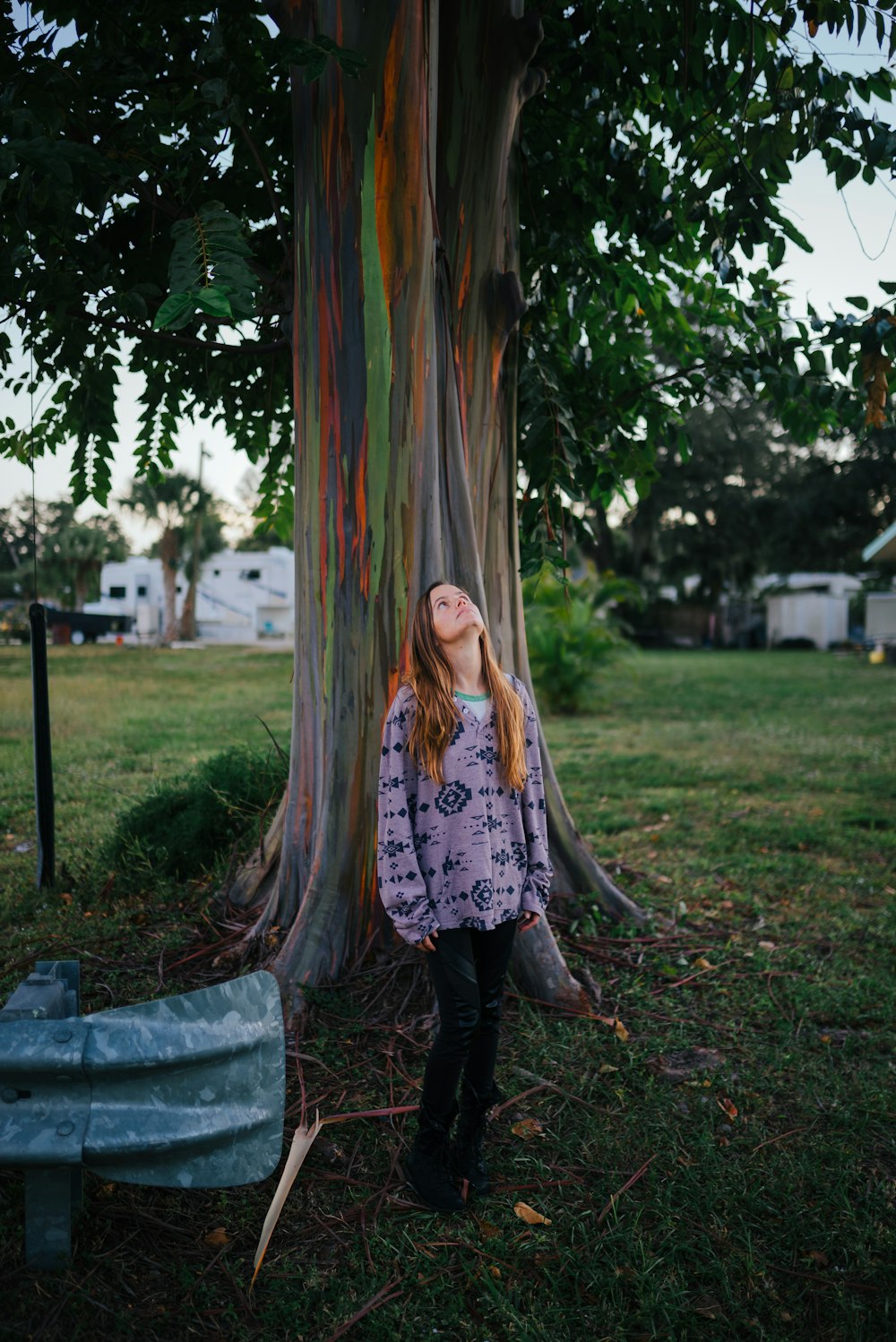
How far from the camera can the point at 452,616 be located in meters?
2.90

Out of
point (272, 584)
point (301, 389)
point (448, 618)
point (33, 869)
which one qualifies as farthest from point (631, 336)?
point (272, 584)

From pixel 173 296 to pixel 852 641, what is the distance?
117ft

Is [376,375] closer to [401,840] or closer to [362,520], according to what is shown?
[362,520]

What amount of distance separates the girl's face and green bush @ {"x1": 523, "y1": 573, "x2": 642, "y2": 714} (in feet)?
32.1

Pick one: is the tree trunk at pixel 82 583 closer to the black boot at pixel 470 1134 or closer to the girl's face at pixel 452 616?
the girl's face at pixel 452 616

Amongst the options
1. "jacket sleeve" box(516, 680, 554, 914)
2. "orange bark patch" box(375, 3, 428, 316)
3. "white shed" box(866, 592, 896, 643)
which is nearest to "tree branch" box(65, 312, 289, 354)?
"orange bark patch" box(375, 3, 428, 316)

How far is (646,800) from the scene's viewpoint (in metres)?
8.57

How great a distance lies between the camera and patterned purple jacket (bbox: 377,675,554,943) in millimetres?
2742

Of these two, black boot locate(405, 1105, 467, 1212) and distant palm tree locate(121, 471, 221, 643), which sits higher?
distant palm tree locate(121, 471, 221, 643)

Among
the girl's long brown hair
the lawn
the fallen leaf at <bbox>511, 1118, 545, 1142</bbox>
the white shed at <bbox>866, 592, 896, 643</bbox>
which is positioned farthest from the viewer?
the white shed at <bbox>866, 592, 896, 643</bbox>

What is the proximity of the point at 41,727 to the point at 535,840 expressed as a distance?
3.37 m

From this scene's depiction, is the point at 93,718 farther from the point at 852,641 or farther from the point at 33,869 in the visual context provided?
the point at 852,641

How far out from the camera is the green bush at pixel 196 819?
18.2ft

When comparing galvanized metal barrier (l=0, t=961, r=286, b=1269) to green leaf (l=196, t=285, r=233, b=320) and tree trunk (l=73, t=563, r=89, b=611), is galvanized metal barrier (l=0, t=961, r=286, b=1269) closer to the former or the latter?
green leaf (l=196, t=285, r=233, b=320)
